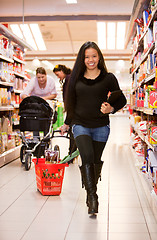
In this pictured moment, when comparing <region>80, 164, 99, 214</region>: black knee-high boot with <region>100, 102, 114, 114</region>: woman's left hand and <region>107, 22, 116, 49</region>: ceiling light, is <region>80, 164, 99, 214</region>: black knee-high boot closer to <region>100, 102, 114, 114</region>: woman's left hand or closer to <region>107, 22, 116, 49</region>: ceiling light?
<region>100, 102, 114, 114</region>: woman's left hand

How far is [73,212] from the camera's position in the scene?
299cm

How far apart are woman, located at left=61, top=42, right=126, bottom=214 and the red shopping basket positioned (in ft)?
1.86

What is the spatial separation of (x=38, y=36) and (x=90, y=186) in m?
11.5

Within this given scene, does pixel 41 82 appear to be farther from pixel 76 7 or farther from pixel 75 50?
pixel 75 50

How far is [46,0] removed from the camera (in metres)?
8.35

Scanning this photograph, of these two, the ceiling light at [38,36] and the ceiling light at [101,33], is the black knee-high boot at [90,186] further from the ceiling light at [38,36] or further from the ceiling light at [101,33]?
the ceiling light at [38,36]

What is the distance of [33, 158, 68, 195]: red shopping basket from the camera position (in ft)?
11.4

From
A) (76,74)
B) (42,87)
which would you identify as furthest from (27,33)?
(76,74)

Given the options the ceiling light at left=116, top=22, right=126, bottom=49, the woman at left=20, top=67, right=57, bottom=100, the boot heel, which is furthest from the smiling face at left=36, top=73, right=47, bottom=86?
the ceiling light at left=116, top=22, right=126, bottom=49

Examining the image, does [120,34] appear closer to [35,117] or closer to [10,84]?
[10,84]

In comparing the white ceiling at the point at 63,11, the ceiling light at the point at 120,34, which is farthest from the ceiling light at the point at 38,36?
the ceiling light at the point at 120,34

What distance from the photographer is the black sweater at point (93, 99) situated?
9.66 ft

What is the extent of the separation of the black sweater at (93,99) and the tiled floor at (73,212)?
31.7 inches

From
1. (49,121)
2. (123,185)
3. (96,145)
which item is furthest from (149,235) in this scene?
(49,121)
